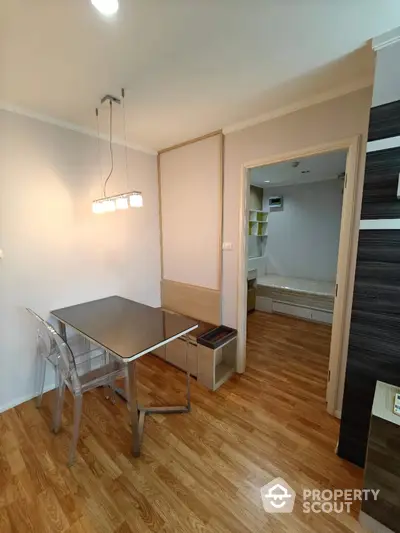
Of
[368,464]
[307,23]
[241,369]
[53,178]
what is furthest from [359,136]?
[53,178]

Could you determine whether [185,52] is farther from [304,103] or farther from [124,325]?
[124,325]

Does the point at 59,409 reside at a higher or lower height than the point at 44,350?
lower

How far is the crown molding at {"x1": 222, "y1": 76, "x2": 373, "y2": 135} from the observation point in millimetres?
1652

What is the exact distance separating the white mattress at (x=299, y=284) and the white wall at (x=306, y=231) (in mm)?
179

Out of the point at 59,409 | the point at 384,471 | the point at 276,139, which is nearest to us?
the point at 384,471

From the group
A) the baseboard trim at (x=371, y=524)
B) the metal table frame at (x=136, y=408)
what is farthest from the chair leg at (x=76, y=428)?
the baseboard trim at (x=371, y=524)

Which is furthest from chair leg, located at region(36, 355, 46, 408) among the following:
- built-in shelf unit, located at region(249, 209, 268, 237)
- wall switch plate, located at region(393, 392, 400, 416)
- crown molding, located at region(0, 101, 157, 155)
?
built-in shelf unit, located at region(249, 209, 268, 237)

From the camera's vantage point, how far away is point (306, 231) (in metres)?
4.80

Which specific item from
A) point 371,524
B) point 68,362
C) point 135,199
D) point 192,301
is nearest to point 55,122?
point 135,199

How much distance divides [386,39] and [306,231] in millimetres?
3764

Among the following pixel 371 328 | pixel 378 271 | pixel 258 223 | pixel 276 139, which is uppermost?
pixel 276 139

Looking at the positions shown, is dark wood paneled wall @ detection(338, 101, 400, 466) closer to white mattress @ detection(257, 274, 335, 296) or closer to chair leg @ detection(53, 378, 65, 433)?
chair leg @ detection(53, 378, 65, 433)

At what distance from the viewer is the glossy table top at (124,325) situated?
165cm

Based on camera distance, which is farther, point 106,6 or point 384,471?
point 384,471
